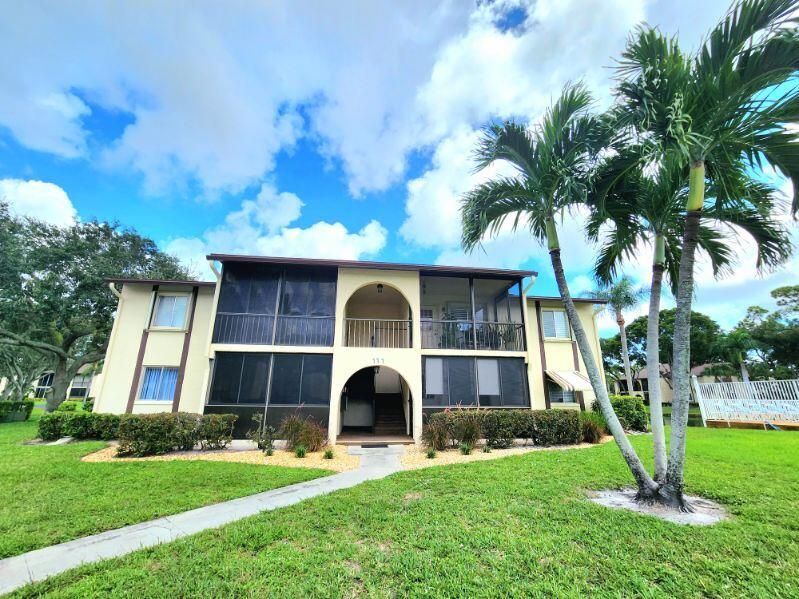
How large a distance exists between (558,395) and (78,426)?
67.1 ft

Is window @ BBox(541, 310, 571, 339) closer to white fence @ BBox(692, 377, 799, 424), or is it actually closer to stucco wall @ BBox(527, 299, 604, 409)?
stucco wall @ BBox(527, 299, 604, 409)

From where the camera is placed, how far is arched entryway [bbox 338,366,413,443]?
16.0 meters

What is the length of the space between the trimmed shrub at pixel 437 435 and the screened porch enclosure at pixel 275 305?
5589 mm

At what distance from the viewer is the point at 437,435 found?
38.1ft

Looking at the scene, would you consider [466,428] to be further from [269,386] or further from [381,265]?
[269,386]

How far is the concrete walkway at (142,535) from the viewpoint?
12.7 feet

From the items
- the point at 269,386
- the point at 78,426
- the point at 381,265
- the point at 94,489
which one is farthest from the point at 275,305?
the point at 94,489

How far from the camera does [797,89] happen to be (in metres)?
4.68

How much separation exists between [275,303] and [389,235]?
15671mm

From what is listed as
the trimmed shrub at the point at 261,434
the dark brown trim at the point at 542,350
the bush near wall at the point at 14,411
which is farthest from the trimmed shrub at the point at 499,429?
the bush near wall at the point at 14,411

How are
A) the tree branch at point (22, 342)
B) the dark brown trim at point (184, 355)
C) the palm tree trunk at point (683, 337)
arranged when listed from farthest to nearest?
the tree branch at point (22, 342) → the dark brown trim at point (184, 355) → the palm tree trunk at point (683, 337)

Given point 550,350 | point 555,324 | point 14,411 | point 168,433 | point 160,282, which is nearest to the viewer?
point 168,433

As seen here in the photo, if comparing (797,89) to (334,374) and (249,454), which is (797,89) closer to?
(334,374)

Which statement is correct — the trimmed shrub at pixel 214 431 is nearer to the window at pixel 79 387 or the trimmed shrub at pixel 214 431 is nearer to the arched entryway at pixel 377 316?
the arched entryway at pixel 377 316
